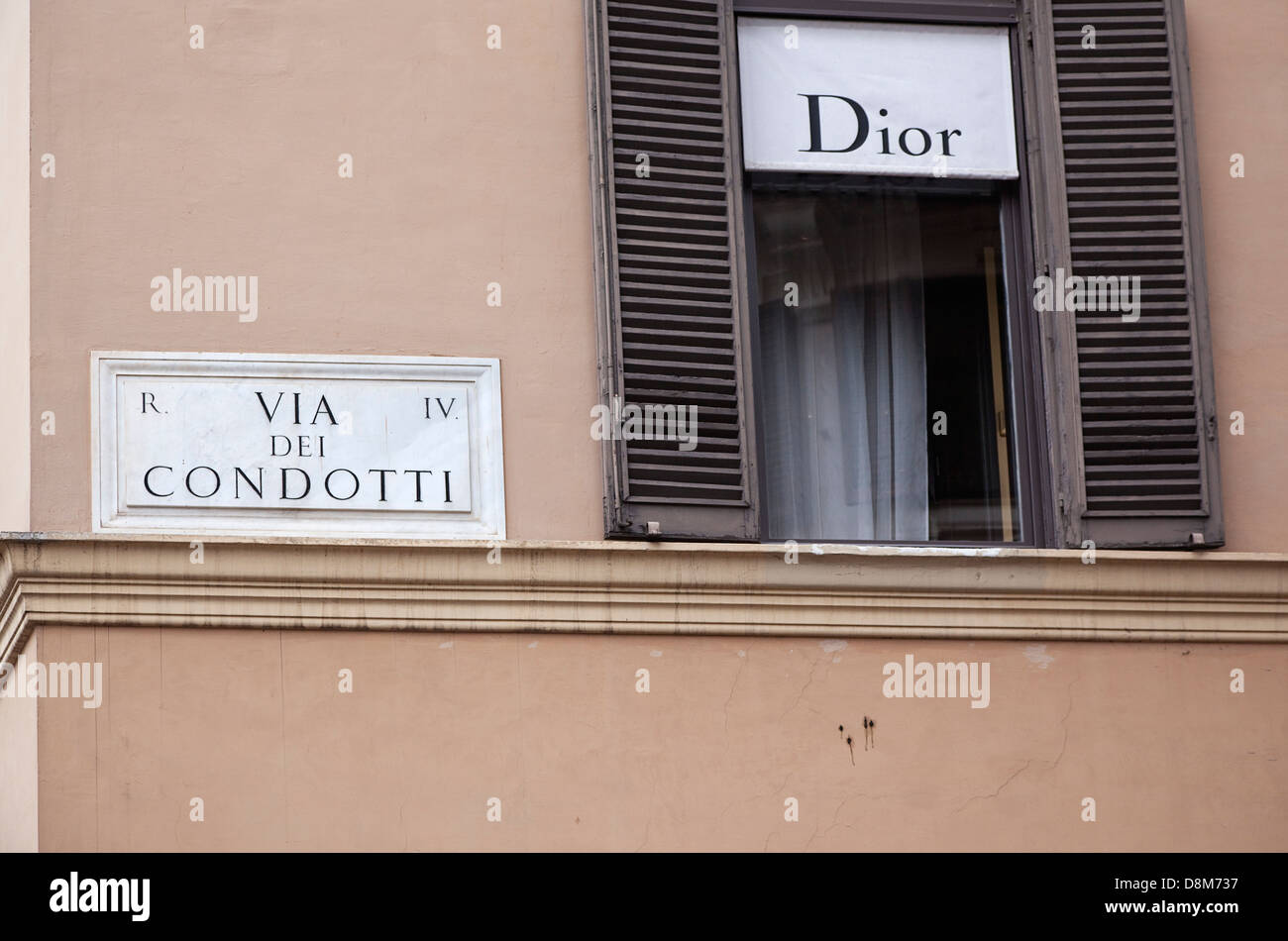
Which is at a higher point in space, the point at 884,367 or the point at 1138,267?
the point at 1138,267

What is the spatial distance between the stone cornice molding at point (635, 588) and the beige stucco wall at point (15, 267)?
394mm

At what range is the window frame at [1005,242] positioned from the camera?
9.14 m

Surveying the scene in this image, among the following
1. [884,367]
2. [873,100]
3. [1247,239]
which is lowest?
[884,367]

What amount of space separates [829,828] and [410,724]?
1.43 meters

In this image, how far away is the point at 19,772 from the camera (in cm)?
847

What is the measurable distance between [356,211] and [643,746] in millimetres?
2092

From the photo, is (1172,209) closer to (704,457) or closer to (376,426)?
(704,457)

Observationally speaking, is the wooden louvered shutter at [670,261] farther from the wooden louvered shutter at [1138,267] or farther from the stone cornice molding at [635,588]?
the wooden louvered shutter at [1138,267]

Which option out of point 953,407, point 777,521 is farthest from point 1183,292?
point 777,521

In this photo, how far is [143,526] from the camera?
332 inches

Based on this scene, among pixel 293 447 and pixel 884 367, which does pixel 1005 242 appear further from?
pixel 293 447

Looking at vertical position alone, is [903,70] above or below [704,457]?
above

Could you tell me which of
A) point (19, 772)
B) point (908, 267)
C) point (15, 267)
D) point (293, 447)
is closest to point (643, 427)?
point (293, 447)
